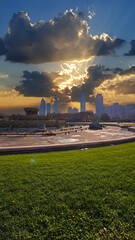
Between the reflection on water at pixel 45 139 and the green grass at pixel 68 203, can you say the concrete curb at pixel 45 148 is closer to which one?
the green grass at pixel 68 203

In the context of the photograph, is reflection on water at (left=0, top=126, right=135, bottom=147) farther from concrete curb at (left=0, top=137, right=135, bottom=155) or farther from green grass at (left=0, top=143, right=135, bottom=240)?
green grass at (left=0, top=143, right=135, bottom=240)

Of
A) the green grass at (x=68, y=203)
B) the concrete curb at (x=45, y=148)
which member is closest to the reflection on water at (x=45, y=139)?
the concrete curb at (x=45, y=148)

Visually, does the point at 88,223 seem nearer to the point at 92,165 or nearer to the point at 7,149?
the point at 92,165

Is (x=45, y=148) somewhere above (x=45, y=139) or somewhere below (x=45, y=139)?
above

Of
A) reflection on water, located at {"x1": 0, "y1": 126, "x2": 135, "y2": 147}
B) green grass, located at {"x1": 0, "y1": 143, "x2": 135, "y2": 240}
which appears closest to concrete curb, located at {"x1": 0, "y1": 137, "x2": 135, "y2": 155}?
green grass, located at {"x1": 0, "y1": 143, "x2": 135, "y2": 240}

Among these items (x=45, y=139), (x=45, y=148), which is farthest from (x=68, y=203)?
(x=45, y=139)

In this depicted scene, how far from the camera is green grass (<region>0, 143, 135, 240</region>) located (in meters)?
2.84

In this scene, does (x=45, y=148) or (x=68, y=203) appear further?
(x=45, y=148)

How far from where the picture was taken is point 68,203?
3.66 meters

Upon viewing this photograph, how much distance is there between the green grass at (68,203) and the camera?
2837mm

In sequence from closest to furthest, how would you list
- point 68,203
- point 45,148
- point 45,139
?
point 68,203 < point 45,148 < point 45,139

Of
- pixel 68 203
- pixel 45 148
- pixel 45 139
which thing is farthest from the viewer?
pixel 45 139

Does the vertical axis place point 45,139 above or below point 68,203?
below

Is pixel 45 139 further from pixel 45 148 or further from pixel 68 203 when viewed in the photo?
pixel 68 203
